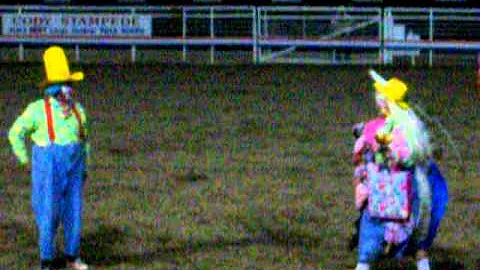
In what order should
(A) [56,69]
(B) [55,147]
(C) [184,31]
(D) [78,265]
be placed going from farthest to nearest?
(C) [184,31] → (D) [78,265] → (A) [56,69] → (B) [55,147]

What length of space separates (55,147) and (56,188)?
0.85 feet

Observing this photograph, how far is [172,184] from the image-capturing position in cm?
1323

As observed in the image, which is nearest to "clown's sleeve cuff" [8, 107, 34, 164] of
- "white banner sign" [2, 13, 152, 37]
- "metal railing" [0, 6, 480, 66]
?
"metal railing" [0, 6, 480, 66]

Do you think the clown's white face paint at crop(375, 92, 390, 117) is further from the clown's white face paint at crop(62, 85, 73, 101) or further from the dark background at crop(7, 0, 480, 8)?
the dark background at crop(7, 0, 480, 8)

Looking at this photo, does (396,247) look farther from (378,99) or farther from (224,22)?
(224,22)

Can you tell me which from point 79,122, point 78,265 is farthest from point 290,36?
point 79,122

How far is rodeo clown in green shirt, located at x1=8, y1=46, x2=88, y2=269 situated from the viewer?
8.73 meters

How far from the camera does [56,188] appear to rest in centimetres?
877

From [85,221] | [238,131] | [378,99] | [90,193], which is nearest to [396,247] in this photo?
[378,99]

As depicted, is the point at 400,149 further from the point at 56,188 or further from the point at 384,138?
the point at 56,188

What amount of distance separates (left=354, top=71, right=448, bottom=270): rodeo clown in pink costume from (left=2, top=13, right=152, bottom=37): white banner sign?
947 inches

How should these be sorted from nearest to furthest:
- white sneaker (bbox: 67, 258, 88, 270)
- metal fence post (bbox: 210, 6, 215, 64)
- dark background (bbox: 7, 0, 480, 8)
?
white sneaker (bbox: 67, 258, 88, 270), metal fence post (bbox: 210, 6, 215, 64), dark background (bbox: 7, 0, 480, 8)

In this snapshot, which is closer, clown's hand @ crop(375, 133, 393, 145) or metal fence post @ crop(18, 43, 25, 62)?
clown's hand @ crop(375, 133, 393, 145)

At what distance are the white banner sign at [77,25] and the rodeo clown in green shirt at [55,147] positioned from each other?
23.2m
